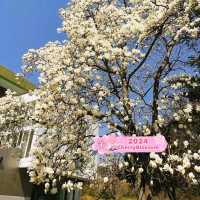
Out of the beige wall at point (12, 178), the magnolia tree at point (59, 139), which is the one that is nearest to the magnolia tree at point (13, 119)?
the magnolia tree at point (59, 139)

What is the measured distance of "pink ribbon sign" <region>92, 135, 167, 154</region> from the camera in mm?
7691

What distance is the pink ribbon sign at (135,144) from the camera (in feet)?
25.2

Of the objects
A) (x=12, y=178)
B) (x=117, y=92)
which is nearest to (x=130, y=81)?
(x=117, y=92)

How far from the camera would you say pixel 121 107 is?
10258 millimetres

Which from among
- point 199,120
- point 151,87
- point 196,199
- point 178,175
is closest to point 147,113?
point 151,87

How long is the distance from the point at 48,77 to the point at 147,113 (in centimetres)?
277

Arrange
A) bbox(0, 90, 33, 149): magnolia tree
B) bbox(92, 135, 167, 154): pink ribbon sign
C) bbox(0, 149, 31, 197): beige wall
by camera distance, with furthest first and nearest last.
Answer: bbox(0, 149, 31, 197): beige wall, bbox(0, 90, 33, 149): magnolia tree, bbox(92, 135, 167, 154): pink ribbon sign

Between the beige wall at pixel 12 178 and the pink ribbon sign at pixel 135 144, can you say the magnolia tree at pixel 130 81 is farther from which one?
the beige wall at pixel 12 178

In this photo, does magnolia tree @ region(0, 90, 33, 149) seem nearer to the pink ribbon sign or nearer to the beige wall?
the pink ribbon sign

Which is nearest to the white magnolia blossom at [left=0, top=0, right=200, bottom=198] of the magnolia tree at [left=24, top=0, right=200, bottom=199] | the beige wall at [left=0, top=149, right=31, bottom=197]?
the magnolia tree at [left=24, top=0, right=200, bottom=199]

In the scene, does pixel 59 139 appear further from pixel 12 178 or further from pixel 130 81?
pixel 12 178

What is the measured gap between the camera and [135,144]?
7750 millimetres

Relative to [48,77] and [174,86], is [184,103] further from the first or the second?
[48,77]

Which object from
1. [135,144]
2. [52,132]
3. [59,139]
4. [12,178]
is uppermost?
[12,178]
